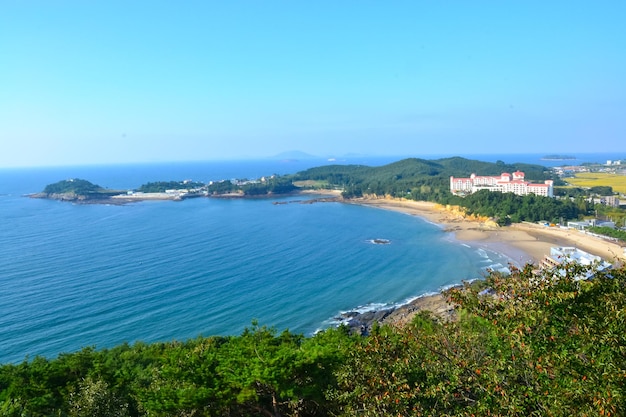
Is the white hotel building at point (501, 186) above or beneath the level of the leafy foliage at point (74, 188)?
beneath

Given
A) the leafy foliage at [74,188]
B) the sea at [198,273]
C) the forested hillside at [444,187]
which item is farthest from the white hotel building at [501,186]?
the leafy foliage at [74,188]

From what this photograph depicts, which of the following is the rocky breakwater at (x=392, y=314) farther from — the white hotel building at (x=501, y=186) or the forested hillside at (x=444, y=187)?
the white hotel building at (x=501, y=186)

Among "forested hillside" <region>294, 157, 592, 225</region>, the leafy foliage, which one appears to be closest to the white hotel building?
"forested hillside" <region>294, 157, 592, 225</region>

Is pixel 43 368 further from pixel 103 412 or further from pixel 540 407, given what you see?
pixel 540 407

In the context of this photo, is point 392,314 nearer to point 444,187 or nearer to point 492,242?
point 492,242

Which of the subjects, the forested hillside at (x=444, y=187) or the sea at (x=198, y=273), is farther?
the forested hillside at (x=444, y=187)

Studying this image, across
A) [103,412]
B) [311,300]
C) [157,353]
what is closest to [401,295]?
[311,300]

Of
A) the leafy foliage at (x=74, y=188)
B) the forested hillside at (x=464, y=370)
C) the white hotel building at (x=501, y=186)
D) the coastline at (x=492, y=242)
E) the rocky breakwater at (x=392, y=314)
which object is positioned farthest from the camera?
the leafy foliage at (x=74, y=188)

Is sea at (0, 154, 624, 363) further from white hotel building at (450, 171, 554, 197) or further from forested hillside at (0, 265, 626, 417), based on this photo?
white hotel building at (450, 171, 554, 197)
